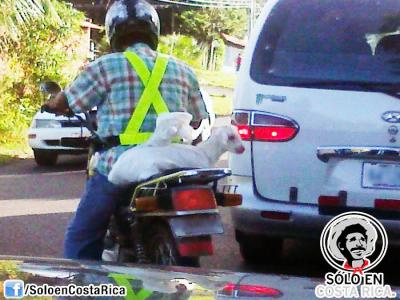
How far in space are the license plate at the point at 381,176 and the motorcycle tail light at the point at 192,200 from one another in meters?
1.32

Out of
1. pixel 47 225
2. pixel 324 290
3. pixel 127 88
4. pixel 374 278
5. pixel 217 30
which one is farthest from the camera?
pixel 217 30

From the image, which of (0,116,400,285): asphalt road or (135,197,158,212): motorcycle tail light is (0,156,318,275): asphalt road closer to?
(0,116,400,285): asphalt road

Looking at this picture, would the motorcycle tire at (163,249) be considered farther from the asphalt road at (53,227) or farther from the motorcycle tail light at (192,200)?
the asphalt road at (53,227)

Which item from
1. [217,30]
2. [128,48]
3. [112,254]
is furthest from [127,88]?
[217,30]

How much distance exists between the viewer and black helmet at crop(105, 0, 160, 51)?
16.6 feet

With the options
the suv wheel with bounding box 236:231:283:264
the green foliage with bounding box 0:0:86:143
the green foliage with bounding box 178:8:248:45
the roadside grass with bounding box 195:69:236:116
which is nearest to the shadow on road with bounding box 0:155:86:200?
the green foliage with bounding box 0:0:86:143

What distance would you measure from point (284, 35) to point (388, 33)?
2.14 feet

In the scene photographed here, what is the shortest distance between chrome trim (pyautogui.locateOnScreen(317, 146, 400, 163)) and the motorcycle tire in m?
1.27

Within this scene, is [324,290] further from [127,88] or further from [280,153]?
[280,153]

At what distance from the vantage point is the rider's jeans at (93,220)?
491 cm

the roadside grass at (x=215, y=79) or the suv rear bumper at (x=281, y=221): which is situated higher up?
the suv rear bumper at (x=281, y=221)

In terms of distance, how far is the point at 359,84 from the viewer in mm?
5559

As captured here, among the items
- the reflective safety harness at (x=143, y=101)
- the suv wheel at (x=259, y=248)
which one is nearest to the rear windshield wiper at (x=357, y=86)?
the reflective safety harness at (x=143, y=101)

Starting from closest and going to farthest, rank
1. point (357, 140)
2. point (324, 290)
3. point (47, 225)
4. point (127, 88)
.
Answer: point (324, 290) → point (127, 88) → point (357, 140) → point (47, 225)
